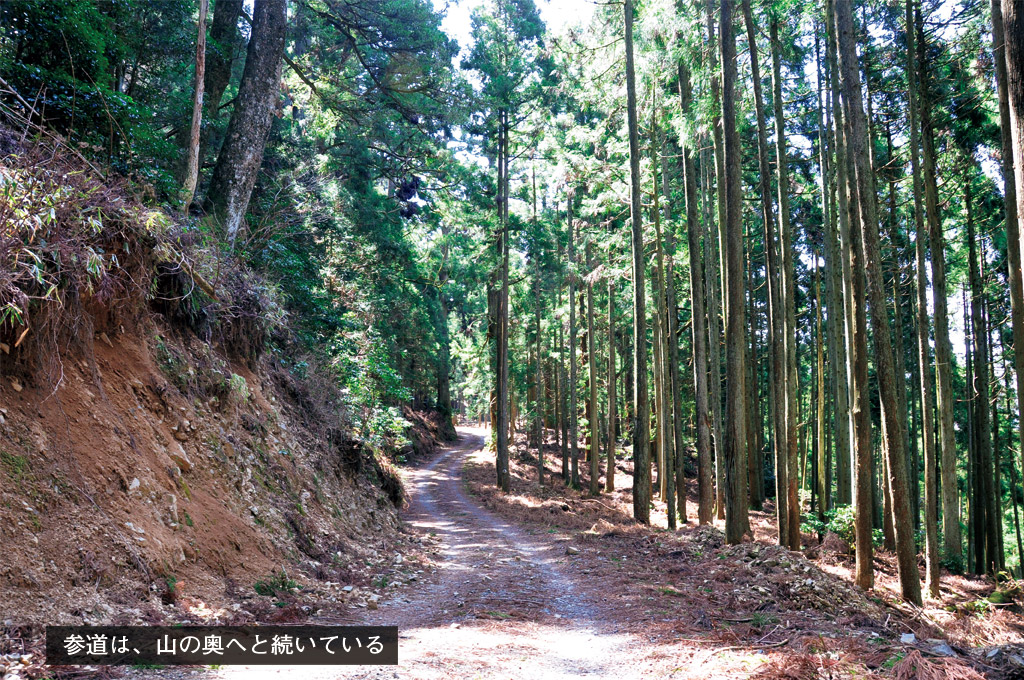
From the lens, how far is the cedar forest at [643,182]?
8.19m

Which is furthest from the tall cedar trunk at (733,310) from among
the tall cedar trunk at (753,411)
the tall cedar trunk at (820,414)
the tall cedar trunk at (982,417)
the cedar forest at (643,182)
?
the tall cedar trunk at (820,414)

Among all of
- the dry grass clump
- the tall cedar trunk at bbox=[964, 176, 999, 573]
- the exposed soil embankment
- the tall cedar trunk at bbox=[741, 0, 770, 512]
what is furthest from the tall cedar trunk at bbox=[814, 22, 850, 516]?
the dry grass clump

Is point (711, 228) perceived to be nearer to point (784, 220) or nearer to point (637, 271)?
point (637, 271)

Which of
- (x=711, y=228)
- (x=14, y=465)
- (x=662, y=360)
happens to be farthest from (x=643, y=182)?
(x=14, y=465)

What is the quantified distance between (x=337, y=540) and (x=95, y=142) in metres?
6.56

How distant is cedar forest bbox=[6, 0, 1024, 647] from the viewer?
819 cm

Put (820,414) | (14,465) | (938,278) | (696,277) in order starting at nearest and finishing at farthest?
(14,465)
(938,278)
(696,277)
(820,414)

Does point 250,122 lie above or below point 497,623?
above

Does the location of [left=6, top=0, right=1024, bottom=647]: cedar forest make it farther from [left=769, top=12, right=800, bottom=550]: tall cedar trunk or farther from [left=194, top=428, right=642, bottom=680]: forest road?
[left=194, top=428, right=642, bottom=680]: forest road

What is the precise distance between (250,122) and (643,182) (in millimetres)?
10013

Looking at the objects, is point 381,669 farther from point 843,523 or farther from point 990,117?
point 990,117

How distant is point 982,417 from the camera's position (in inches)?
582

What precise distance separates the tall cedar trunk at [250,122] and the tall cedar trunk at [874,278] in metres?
9.35

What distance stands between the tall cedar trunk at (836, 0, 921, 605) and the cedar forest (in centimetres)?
4
